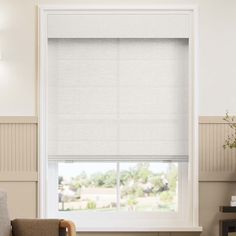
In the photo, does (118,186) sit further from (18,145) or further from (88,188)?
(18,145)

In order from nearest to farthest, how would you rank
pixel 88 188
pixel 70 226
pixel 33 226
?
pixel 70 226, pixel 33 226, pixel 88 188

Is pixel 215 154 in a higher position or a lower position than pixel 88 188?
higher

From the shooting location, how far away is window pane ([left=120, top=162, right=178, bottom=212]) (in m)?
4.59

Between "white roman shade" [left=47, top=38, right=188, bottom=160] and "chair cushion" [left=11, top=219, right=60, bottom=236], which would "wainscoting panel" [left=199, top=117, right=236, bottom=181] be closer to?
"white roman shade" [left=47, top=38, right=188, bottom=160]

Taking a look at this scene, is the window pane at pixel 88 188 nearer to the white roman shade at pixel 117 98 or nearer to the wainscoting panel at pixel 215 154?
the white roman shade at pixel 117 98

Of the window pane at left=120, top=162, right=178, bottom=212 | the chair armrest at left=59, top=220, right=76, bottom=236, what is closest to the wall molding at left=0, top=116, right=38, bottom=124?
the window pane at left=120, top=162, right=178, bottom=212

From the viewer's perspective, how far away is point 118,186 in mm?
4594

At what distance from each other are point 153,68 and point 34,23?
0.94 m

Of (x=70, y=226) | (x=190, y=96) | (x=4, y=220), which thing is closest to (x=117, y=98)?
(x=190, y=96)

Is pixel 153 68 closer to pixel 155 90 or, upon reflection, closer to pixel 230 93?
pixel 155 90

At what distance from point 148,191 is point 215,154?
1.91 feet

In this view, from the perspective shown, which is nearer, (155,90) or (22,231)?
(22,231)

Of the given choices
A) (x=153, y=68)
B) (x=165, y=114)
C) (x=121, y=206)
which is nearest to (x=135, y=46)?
(x=153, y=68)

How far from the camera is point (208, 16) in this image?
4.49 m
